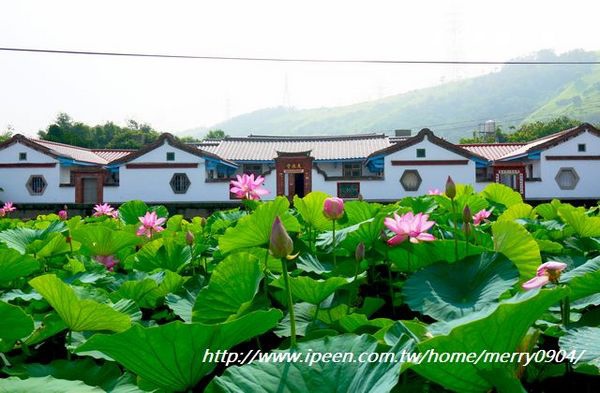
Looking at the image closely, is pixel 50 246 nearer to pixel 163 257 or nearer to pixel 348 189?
pixel 163 257

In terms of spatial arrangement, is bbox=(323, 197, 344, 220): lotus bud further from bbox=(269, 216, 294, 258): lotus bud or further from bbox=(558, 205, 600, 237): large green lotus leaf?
bbox=(558, 205, 600, 237): large green lotus leaf

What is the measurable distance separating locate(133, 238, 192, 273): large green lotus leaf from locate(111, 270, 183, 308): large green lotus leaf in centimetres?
26

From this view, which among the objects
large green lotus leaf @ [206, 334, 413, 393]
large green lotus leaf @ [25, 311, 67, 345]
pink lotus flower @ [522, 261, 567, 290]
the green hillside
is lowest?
large green lotus leaf @ [25, 311, 67, 345]

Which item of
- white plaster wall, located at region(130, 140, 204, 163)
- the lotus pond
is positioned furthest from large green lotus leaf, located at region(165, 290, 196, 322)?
white plaster wall, located at region(130, 140, 204, 163)

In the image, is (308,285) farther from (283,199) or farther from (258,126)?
(258,126)

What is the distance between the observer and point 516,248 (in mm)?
969

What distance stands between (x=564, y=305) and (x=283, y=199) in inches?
23.8

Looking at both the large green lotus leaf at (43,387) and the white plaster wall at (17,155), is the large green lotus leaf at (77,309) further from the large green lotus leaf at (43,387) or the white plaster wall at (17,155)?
the white plaster wall at (17,155)

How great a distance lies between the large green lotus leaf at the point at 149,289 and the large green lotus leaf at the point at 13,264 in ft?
0.68

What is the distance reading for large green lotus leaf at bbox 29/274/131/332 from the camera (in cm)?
76


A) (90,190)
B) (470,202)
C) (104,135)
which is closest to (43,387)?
A: (470,202)

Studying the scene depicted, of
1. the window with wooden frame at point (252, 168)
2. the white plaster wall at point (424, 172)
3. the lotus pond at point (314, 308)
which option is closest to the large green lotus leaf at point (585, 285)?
the lotus pond at point (314, 308)

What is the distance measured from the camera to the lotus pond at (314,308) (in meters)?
0.53

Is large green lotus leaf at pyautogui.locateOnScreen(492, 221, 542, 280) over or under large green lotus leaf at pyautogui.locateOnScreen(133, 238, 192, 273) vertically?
over
